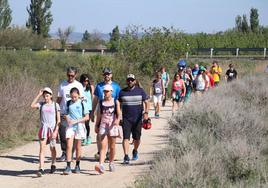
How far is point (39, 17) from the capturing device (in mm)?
86062

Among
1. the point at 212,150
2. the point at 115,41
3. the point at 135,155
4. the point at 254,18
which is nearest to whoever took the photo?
the point at 212,150

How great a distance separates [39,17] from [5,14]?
5.19m

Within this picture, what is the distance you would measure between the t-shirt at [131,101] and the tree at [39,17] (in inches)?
3013

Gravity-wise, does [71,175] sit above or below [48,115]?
below

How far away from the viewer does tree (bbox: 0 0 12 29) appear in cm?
8554

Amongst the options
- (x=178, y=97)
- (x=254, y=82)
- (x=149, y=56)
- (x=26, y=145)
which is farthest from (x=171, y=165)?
(x=149, y=56)

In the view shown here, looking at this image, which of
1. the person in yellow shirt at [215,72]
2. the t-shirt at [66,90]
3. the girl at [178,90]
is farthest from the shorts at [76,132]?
the person in yellow shirt at [215,72]

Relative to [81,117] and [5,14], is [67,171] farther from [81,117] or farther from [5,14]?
[5,14]

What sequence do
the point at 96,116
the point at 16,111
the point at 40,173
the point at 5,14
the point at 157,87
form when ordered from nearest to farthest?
the point at 40,173 < the point at 96,116 < the point at 16,111 < the point at 157,87 < the point at 5,14

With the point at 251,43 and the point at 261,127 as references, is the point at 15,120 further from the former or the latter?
the point at 251,43

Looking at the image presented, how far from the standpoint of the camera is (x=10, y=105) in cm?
1437

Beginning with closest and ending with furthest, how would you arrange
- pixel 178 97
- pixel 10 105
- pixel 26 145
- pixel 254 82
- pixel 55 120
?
pixel 55 120
pixel 26 145
pixel 10 105
pixel 178 97
pixel 254 82

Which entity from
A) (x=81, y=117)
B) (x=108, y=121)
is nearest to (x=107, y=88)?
(x=108, y=121)

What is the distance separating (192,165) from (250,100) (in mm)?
11279
